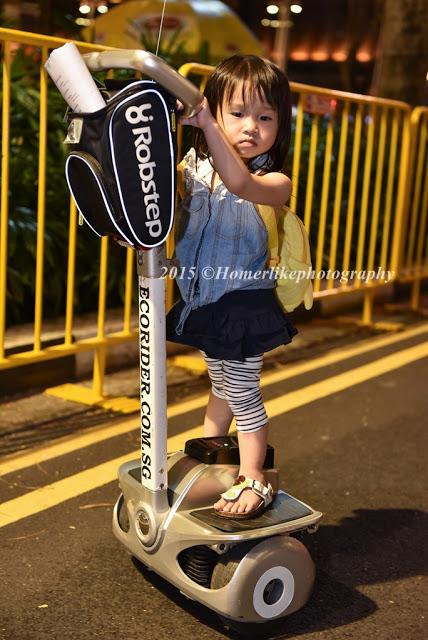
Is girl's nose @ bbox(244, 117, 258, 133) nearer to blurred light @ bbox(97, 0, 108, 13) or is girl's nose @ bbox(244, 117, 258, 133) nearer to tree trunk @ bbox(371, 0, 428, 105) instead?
tree trunk @ bbox(371, 0, 428, 105)

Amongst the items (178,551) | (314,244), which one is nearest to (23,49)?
(314,244)

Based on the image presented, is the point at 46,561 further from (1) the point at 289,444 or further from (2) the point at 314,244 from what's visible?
(2) the point at 314,244

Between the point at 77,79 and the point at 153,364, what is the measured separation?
723 mm

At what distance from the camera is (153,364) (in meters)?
2.38

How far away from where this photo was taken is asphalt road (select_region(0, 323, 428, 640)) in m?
2.46

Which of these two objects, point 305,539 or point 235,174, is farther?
point 305,539

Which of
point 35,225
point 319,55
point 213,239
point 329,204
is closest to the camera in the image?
point 213,239

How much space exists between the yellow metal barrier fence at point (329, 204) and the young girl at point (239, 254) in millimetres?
1389

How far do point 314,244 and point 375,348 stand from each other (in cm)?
107

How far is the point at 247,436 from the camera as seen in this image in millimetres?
2604

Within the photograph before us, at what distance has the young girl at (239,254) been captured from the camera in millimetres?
2412

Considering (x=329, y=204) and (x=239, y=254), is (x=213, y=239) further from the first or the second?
(x=329, y=204)

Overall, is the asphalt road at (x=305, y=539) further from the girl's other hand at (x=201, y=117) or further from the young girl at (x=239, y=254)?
the girl's other hand at (x=201, y=117)

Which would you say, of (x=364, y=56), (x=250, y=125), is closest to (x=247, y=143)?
(x=250, y=125)
